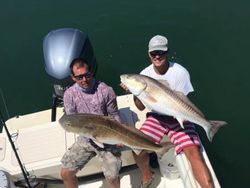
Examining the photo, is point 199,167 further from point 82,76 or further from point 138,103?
point 82,76

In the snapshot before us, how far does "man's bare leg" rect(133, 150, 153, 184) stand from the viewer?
4.55m

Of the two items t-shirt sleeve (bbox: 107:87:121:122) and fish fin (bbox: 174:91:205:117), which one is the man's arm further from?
fish fin (bbox: 174:91:205:117)

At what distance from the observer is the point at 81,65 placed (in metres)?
4.16

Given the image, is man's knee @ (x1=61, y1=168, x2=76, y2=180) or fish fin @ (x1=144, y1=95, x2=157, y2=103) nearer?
fish fin @ (x1=144, y1=95, x2=157, y2=103)

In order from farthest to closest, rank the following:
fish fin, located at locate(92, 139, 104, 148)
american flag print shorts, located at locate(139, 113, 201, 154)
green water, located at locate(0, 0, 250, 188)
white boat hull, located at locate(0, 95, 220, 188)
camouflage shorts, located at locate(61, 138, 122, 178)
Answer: green water, located at locate(0, 0, 250, 188)
white boat hull, located at locate(0, 95, 220, 188)
american flag print shorts, located at locate(139, 113, 201, 154)
camouflage shorts, located at locate(61, 138, 122, 178)
fish fin, located at locate(92, 139, 104, 148)

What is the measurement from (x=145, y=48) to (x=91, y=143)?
3617 mm

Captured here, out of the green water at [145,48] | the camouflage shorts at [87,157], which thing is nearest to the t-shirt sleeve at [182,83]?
the camouflage shorts at [87,157]

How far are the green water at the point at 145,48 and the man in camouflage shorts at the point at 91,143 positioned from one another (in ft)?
6.46

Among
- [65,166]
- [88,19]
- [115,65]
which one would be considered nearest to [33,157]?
[65,166]

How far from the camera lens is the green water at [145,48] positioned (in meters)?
6.29

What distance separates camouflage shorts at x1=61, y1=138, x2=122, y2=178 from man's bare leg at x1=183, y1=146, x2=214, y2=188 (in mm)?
755

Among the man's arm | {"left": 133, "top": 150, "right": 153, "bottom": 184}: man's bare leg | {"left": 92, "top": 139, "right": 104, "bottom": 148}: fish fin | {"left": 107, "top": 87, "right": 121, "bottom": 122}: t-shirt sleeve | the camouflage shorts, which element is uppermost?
{"left": 107, "top": 87, "right": 121, "bottom": 122}: t-shirt sleeve

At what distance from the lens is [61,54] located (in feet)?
18.3

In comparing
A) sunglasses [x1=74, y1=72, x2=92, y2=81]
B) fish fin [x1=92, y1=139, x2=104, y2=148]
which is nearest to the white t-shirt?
sunglasses [x1=74, y1=72, x2=92, y2=81]
